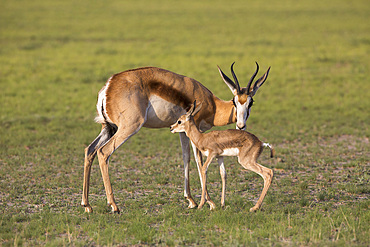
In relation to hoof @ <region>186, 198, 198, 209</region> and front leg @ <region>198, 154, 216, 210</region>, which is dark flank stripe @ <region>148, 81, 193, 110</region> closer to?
front leg @ <region>198, 154, 216, 210</region>

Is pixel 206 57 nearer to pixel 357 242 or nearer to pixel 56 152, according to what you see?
pixel 56 152

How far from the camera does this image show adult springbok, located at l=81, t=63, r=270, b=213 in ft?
27.8

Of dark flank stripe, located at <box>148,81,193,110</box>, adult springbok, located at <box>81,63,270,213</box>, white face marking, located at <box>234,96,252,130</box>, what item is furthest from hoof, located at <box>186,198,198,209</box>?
dark flank stripe, located at <box>148,81,193,110</box>

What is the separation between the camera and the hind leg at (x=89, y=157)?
8.50m

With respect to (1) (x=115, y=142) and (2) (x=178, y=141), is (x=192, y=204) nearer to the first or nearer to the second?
(1) (x=115, y=142)

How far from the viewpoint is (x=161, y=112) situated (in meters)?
8.80

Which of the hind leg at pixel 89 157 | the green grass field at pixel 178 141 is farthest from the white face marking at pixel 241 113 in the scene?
the hind leg at pixel 89 157

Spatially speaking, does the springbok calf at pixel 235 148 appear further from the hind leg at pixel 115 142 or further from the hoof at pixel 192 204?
the hind leg at pixel 115 142

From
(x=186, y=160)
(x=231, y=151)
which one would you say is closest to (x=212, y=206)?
(x=231, y=151)

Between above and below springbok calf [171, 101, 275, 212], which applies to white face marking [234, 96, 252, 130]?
above

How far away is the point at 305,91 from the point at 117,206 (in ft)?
44.5

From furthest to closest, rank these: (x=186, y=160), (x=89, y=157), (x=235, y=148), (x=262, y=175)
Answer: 1. (x=186, y=160)
2. (x=89, y=157)
3. (x=235, y=148)
4. (x=262, y=175)

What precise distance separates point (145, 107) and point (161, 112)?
33 cm

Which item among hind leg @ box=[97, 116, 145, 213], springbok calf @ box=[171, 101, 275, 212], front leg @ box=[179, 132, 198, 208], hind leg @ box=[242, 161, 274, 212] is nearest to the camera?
hind leg @ box=[242, 161, 274, 212]
